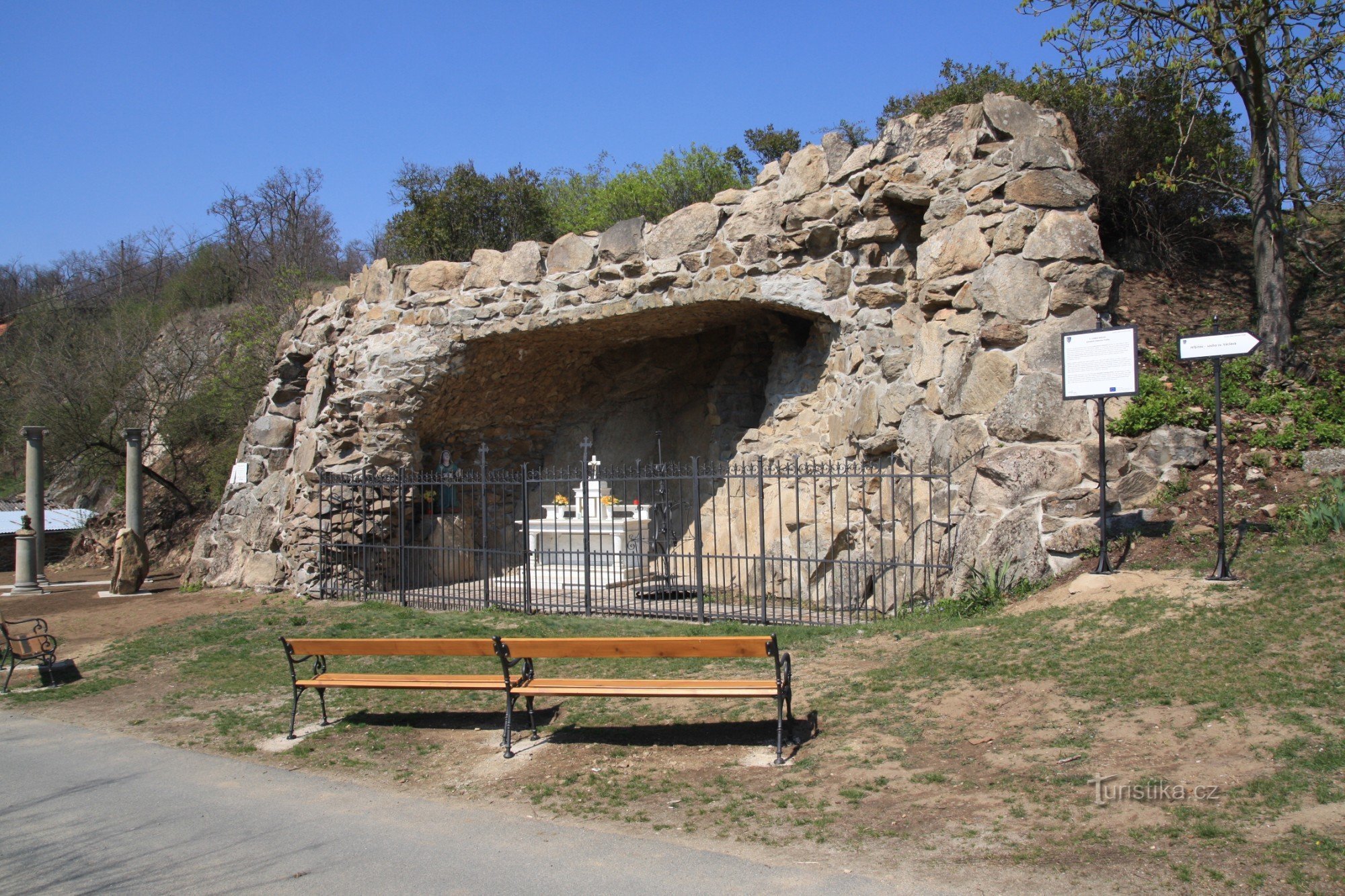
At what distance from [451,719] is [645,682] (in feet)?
4.90

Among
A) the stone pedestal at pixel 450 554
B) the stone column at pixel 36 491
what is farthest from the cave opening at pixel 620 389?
the stone column at pixel 36 491

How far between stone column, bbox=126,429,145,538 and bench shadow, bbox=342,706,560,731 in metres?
11.7

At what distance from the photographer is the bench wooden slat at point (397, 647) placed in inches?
238

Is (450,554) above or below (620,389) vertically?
below

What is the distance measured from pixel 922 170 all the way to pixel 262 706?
7.77 metres

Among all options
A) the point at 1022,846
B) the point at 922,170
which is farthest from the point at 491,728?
the point at 922,170

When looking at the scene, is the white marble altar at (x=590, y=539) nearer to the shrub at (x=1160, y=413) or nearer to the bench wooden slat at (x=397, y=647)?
the bench wooden slat at (x=397, y=647)

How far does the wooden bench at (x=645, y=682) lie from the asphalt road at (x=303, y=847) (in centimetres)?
100

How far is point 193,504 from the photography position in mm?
21703

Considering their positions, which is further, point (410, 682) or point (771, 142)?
point (771, 142)

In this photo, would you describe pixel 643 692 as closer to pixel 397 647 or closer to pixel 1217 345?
pixel 397 647

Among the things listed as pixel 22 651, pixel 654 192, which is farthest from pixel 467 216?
pixel 22 651

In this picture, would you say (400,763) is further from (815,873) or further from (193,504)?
(193,504)

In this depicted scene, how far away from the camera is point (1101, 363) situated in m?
6.77
